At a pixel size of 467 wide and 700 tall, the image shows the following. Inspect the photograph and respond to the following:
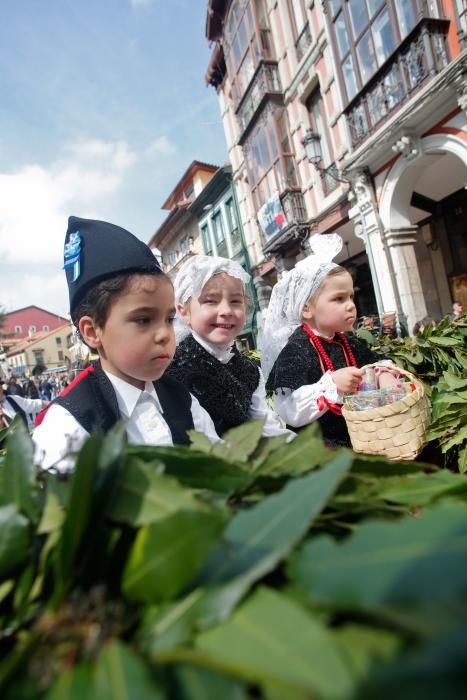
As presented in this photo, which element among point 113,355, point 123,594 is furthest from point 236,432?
point 113,355

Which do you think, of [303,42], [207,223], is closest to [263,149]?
[303,42]

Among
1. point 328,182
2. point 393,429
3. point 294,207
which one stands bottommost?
point 393,429

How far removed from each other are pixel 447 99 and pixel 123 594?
842 cm

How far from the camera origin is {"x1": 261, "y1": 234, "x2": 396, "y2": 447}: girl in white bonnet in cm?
236

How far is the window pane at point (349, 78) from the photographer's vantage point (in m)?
8.68

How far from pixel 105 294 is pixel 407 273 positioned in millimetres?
8490

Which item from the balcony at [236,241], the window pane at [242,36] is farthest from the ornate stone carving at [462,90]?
the balcony at [236,241]

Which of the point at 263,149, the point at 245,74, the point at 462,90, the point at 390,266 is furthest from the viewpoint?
the point at 245,74

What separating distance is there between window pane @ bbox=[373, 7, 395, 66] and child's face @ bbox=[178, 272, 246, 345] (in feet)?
24.7

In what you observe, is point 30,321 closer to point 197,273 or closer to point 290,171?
point 290,171

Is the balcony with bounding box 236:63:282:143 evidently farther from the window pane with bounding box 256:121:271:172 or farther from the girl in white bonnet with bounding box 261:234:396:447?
the girl in white bonnet with bounding box 261:234:396:447

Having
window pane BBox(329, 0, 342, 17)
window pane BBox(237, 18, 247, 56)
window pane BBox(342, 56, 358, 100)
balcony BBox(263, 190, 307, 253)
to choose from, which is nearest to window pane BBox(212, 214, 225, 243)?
window pane BBox(237, 18, 247, 56)

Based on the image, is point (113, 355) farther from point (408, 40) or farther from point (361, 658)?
point (408, 40)

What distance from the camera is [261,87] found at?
12.3 metres
